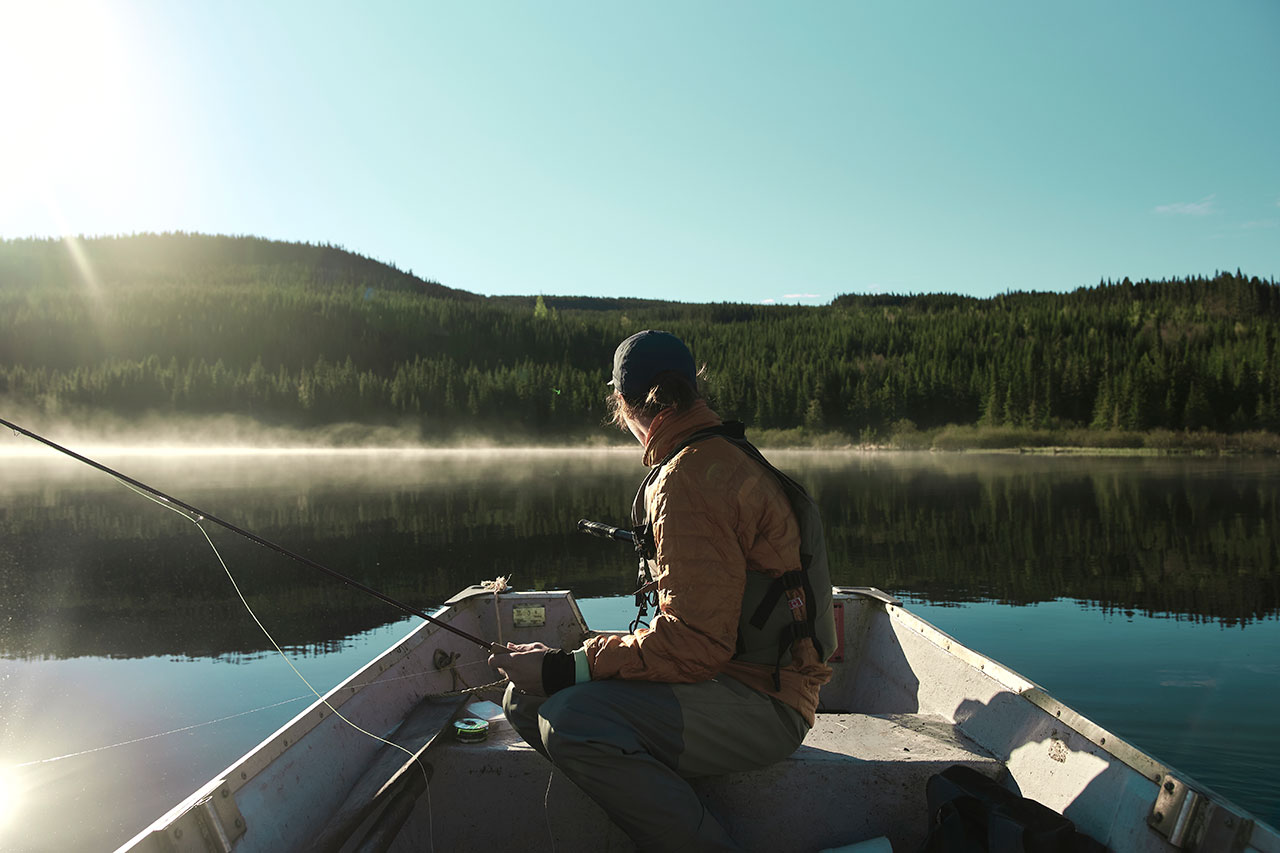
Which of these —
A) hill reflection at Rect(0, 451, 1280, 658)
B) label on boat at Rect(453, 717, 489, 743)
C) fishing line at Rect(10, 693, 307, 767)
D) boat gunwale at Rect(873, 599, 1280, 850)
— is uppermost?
boat gunwale at Rect(873, 599, 1280, 850)

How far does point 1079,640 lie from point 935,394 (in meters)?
73.4

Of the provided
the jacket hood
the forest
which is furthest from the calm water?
the forest

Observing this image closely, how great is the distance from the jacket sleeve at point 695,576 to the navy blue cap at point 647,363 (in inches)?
14.7

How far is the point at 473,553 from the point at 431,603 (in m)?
4.20

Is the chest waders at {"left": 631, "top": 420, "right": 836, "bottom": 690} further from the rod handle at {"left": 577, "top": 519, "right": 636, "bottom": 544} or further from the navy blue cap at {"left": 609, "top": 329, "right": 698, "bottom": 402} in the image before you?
the rod handle at {"left": 577, "top": 519, "right": 636, "bottom": 544}

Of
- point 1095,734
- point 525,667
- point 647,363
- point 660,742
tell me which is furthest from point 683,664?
point 1095,734

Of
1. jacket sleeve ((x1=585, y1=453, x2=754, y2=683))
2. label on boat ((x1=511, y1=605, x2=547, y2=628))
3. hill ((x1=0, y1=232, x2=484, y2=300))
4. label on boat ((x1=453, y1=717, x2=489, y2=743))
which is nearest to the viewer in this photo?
jacket sleeve ((x1=585, y1=453, x2=754, y2=683))

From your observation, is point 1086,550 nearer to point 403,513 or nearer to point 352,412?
point 403,513

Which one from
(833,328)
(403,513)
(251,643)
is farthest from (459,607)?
(833,328)

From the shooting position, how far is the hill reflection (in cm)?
1046

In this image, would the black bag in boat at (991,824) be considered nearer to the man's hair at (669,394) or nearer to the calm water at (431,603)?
the man's hair at (669,394)

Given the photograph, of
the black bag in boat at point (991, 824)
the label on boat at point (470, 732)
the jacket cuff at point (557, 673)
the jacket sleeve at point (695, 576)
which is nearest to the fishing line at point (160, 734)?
the label on boat at point (470, 732)

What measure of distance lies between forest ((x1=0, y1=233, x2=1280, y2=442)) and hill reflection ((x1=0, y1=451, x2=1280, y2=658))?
3408 cm

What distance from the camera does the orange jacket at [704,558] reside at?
8.05ft
